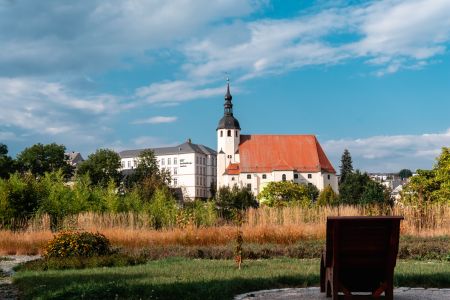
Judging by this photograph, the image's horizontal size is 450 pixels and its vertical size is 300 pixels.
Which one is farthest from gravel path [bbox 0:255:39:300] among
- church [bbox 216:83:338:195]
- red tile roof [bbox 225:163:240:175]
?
red tile roof [bbox 225:163:240:175]

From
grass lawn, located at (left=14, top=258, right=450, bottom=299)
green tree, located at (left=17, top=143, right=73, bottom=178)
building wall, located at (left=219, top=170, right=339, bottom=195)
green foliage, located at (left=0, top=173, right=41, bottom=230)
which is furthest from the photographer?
building wall, located at (left=219, top=170, right=339, bottom=195)

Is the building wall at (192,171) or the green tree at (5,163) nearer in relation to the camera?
the green tree at (5,163)

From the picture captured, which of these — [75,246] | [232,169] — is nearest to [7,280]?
[75,246]

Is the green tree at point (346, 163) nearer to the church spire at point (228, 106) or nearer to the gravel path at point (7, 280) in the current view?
the church spire at point (228, 106)

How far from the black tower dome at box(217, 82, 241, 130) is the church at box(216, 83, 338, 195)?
2.66m

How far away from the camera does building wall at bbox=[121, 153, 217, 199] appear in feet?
367

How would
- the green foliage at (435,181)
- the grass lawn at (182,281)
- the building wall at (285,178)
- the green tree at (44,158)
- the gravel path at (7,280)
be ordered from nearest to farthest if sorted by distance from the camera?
the grass lawn at (182,281), the gravel path at (7,280), the green foliage at (435,181), the green tree at (44,158), the building wall at (285,178)

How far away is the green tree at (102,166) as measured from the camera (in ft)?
240

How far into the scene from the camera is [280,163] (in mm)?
84688

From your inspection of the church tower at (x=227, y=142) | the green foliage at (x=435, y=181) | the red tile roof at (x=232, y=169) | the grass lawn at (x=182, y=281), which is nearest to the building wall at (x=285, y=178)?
the red tile roof at (x=232, y=169)

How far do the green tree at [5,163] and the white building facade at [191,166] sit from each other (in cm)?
4820

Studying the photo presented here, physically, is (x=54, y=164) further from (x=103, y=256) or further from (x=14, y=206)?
(x=103, y=256)

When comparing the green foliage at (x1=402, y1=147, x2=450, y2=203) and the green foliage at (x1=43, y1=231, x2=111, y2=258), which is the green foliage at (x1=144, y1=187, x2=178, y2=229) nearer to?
the green foliage at (x1=43, y1=231, x2=111, y2=258)

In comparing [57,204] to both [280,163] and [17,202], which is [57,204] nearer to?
[17,202]
